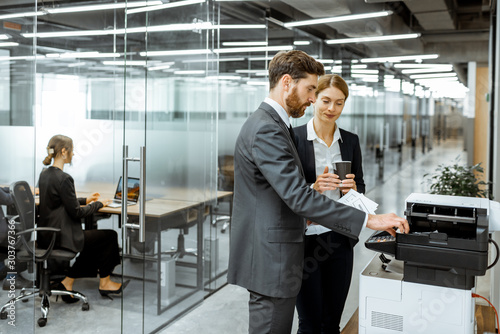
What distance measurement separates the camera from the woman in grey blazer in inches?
95.2

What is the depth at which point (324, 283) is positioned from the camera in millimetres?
2488

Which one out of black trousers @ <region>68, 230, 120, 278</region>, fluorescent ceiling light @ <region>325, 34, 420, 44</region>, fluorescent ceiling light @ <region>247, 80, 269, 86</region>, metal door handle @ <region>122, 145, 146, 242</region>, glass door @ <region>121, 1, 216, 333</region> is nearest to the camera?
metal door handle @ <region>122, 145, 146, 242</region>

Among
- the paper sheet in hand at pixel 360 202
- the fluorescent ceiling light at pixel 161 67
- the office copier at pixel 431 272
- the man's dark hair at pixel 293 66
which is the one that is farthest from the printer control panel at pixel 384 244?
the fluorescent ceiling light at pixel 161 67

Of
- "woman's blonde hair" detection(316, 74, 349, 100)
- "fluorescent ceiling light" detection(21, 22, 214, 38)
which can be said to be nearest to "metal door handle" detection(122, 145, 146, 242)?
"fluorescent ceiling light" detection(21, 22, 214, 38)

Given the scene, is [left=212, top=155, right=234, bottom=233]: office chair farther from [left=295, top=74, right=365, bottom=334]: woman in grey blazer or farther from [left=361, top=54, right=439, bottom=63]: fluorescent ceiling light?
[left=295, top=74, right=365, bottom=334]: woman in grey blazer

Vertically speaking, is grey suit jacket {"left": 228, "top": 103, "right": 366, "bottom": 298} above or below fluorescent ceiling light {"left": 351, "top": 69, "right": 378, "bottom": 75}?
below

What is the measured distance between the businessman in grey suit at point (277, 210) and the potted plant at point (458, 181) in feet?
11.1

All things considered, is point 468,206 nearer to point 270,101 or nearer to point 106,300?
point 270,101

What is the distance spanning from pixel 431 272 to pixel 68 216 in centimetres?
331

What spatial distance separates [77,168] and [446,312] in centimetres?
456

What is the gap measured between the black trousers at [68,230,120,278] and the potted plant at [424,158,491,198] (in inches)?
130

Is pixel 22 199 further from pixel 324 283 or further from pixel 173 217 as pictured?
pixel 324 283

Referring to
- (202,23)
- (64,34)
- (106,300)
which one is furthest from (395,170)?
(64,34)

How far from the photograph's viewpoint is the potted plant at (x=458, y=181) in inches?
191
